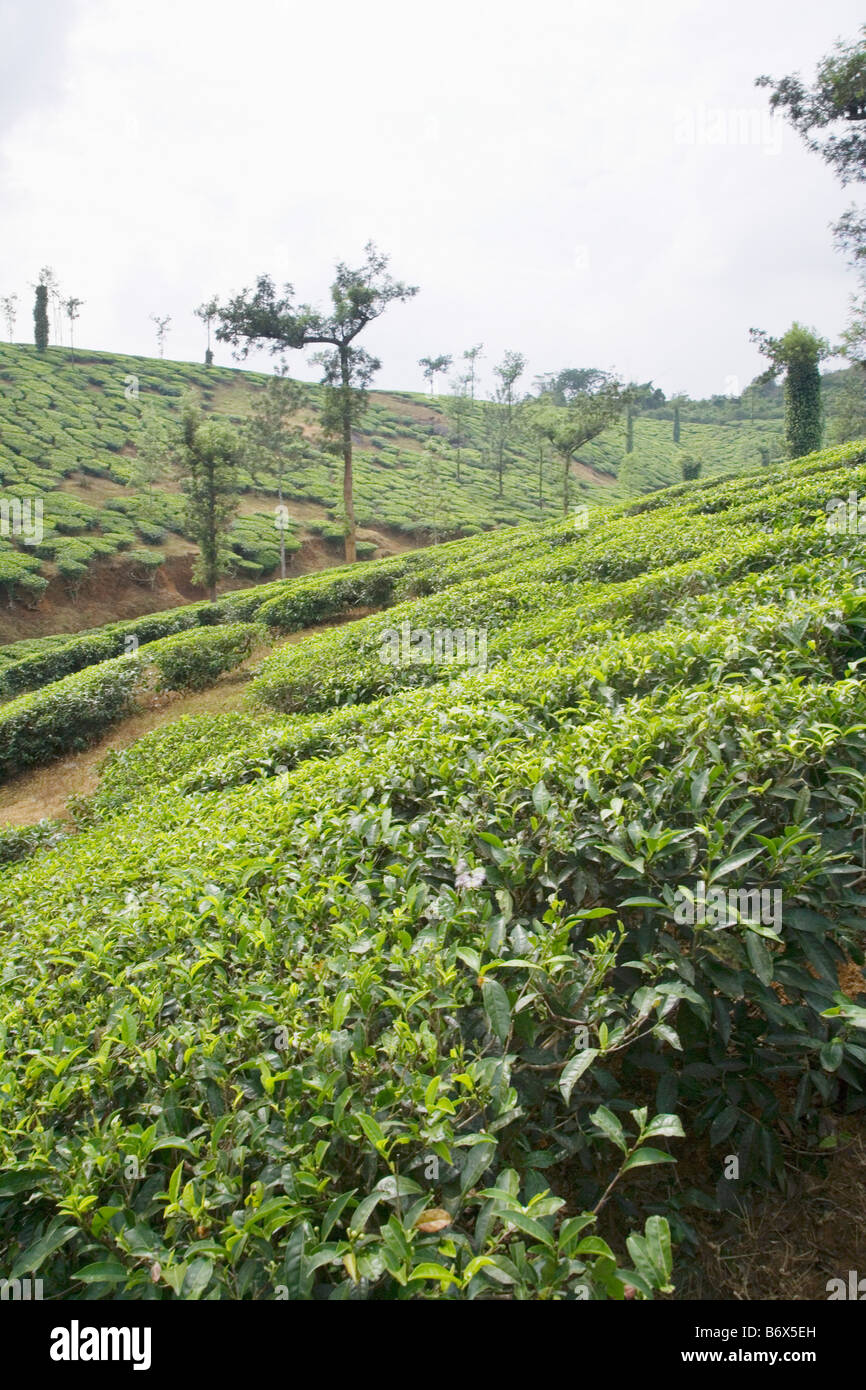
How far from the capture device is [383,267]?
80.7ft

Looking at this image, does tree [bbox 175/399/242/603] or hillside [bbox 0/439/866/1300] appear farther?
tree [bbox 175/399/242/603]

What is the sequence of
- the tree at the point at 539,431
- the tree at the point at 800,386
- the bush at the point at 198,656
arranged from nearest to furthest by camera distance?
1. the bush at the point at 198,656
2. the tree at the point at 800,386
3. the tree at the point at 539,431

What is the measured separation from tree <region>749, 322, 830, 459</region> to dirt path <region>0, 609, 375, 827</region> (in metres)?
21.8

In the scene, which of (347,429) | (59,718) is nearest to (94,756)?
(59,718)

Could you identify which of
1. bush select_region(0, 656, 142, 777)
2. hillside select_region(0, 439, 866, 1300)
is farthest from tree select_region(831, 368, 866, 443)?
hillside select_region(0, 439, 866, 1300)

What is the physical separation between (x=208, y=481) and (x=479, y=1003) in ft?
71.5

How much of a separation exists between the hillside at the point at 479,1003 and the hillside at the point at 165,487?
23.8 m

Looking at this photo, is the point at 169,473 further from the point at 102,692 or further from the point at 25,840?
the point at 25,840

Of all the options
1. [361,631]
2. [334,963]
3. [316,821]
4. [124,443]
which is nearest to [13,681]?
[361,631]

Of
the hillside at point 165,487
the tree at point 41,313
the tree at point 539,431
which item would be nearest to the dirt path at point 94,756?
the hillside at point 165,487

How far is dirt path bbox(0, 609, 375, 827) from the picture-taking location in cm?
859

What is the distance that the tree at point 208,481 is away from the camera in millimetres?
21047

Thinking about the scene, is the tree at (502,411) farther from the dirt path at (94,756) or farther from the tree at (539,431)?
the dirt path at (94,756)

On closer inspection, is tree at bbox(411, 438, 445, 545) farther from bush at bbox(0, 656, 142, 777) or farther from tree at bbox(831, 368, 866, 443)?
bush at bbox(0, 656, 142, 777)
